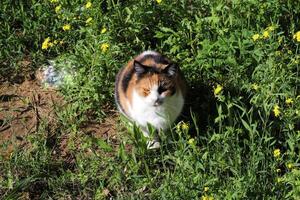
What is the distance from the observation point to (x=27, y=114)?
5758 millimetres

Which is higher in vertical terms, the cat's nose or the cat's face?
the cat's face

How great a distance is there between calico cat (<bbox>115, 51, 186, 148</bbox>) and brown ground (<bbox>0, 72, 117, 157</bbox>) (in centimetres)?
41

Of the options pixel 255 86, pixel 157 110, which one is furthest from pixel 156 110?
pixel 255 86

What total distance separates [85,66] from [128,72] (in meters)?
0.70

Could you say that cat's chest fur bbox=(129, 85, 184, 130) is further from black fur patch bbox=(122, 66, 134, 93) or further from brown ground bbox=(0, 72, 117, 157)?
brown ground bbox=(0, 72, 117, 157)

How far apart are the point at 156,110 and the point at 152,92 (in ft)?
0.69

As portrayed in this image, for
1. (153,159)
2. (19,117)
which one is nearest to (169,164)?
(153,159)

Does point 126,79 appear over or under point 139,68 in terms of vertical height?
under

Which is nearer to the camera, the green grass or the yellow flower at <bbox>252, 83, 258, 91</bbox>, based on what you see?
the green grass

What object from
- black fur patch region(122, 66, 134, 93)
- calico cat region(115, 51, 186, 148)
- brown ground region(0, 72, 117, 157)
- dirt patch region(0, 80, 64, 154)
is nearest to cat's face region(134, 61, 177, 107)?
calico cat region(115, 51, 186, 148)

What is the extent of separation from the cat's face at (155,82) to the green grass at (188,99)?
0.32 m

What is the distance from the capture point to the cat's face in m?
4.74

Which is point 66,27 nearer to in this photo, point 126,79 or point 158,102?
point 126,79

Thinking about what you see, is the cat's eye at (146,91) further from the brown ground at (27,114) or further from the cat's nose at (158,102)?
the brown ground at (27,114)
